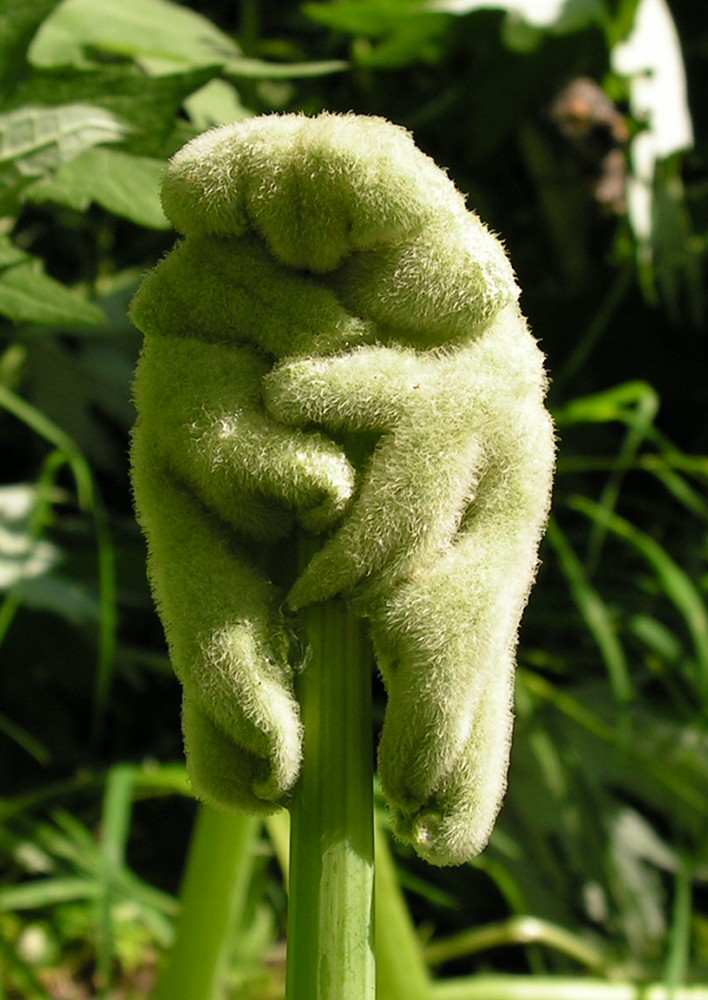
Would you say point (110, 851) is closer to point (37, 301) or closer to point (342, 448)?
point (37, 301)

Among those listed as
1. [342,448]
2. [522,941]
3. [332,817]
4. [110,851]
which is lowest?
[522,941]

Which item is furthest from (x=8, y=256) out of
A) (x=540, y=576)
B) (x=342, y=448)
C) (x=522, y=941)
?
(x=540, y=576)

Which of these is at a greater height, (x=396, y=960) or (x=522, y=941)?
(x=396, y=960)

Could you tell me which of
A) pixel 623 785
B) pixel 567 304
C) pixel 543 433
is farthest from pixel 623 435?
pixel 543 433

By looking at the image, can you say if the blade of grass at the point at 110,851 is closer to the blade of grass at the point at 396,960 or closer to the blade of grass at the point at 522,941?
the blade of grass at the point at 396,960

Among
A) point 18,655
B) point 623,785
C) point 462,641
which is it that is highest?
point 462,641

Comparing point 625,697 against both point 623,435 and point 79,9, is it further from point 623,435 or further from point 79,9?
point 79,9

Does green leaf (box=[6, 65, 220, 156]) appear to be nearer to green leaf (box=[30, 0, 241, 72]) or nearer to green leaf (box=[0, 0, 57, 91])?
green leaf (box=[0, 0, 57, 91])
